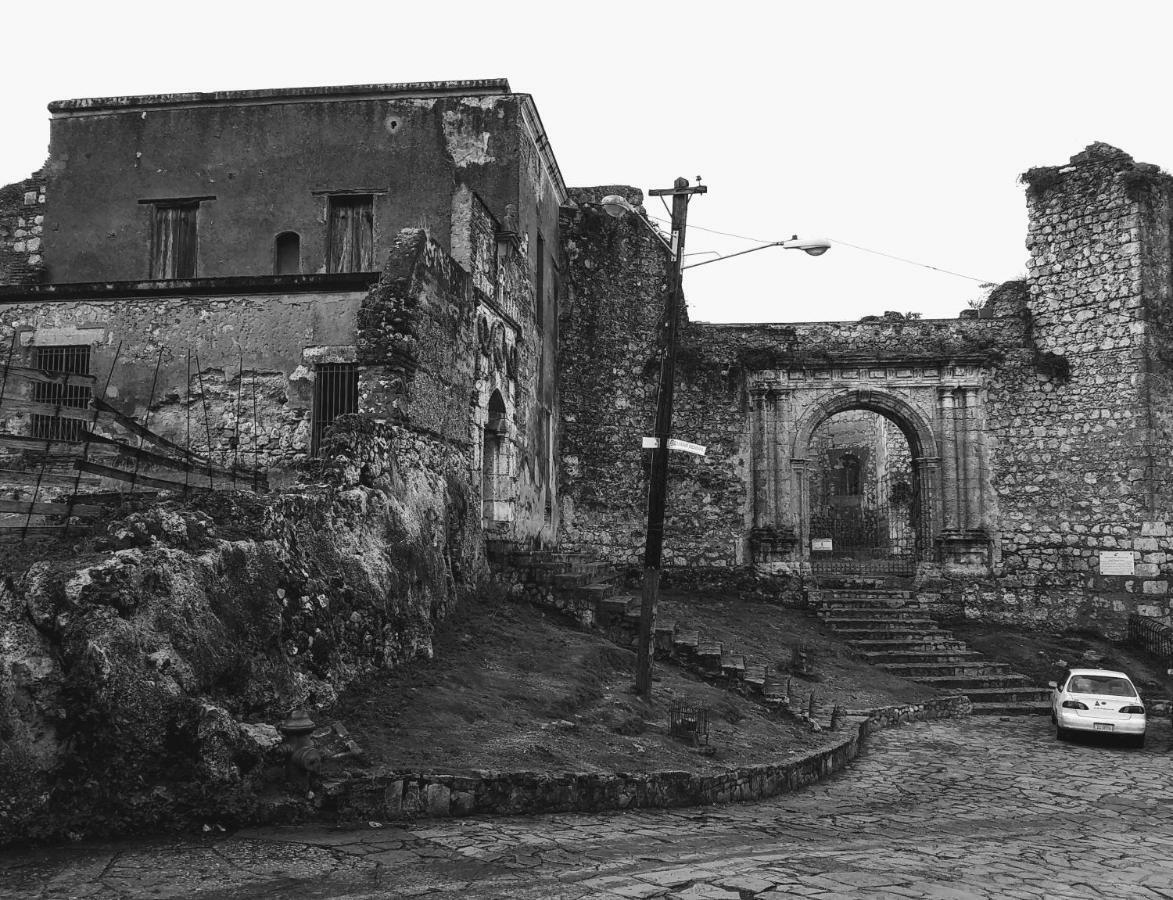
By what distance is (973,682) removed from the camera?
716 inches

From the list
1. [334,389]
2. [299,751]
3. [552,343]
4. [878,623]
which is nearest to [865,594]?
[878,623]

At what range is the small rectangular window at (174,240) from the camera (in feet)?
62.2

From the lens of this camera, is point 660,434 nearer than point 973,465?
Yes

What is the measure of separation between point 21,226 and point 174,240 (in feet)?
10.5

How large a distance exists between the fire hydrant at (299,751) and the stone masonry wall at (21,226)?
15.3 m

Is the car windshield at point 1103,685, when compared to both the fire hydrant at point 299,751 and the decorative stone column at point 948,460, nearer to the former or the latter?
the decorative stone column at point 948,460

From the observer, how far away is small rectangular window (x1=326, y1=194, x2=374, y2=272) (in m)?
18.6

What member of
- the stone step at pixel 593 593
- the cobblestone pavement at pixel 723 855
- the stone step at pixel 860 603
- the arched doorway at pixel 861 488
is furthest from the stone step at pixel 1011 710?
the arched doorway at pixel 861 488

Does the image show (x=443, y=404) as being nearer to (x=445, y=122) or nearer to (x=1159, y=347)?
(x=445, y=122)

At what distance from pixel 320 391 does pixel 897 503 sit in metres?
21.9

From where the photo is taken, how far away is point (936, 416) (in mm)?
23031

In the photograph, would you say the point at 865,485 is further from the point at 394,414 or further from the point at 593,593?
the point at 394,414

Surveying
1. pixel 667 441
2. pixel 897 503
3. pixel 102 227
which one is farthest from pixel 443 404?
pixel 897 503

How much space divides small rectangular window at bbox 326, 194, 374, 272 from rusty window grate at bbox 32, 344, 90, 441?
5.15 metres
